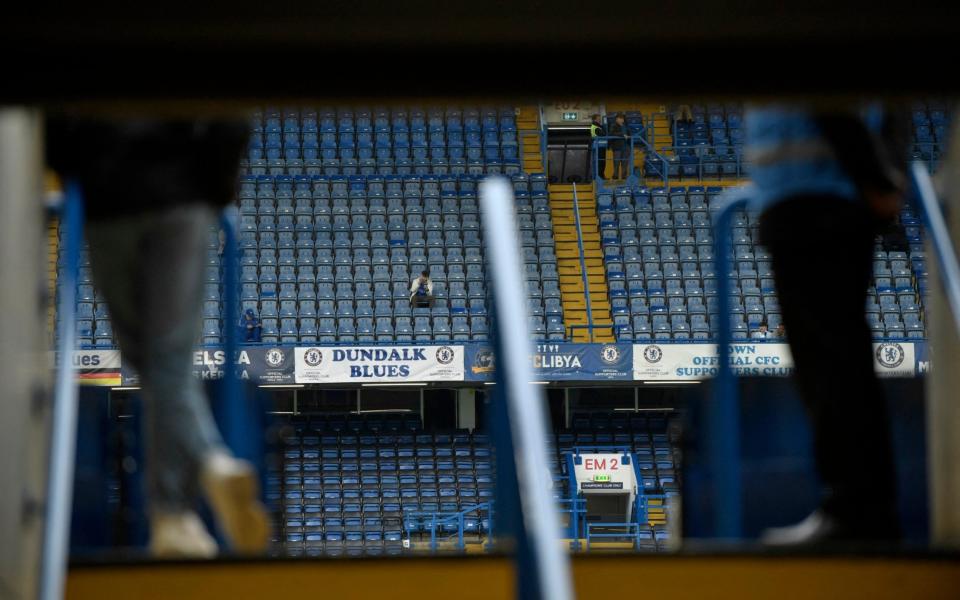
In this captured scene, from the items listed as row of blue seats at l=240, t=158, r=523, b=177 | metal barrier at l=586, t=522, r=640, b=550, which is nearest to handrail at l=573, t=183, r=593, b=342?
row of blue seats at l=240, t=158, r=523, b=177

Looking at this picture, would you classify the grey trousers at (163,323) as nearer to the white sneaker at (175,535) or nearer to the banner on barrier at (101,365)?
the white sneaker at (175,535)

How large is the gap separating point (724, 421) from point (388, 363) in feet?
35.6

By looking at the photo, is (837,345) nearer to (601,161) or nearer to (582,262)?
(582,262)

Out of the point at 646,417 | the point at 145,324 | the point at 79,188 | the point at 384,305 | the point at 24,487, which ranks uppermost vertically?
the point at 384,305

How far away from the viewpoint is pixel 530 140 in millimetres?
17094

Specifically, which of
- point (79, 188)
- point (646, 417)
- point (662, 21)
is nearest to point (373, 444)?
point (646, 417)

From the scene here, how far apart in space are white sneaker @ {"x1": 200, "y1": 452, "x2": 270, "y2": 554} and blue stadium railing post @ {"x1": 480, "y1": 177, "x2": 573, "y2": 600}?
29 cm

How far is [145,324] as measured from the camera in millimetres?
1689

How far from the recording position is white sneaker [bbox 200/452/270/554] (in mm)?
1629

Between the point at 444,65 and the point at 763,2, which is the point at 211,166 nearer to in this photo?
the point at 444,65

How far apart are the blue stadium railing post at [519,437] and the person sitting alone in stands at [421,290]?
12.5 metres

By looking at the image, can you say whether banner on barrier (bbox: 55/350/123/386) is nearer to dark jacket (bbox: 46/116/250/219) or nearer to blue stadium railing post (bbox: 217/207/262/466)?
blue stadium railing post (bbox: 217/207/262/466)

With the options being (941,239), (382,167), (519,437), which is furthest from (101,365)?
(519,437)

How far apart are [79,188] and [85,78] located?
0.78m
